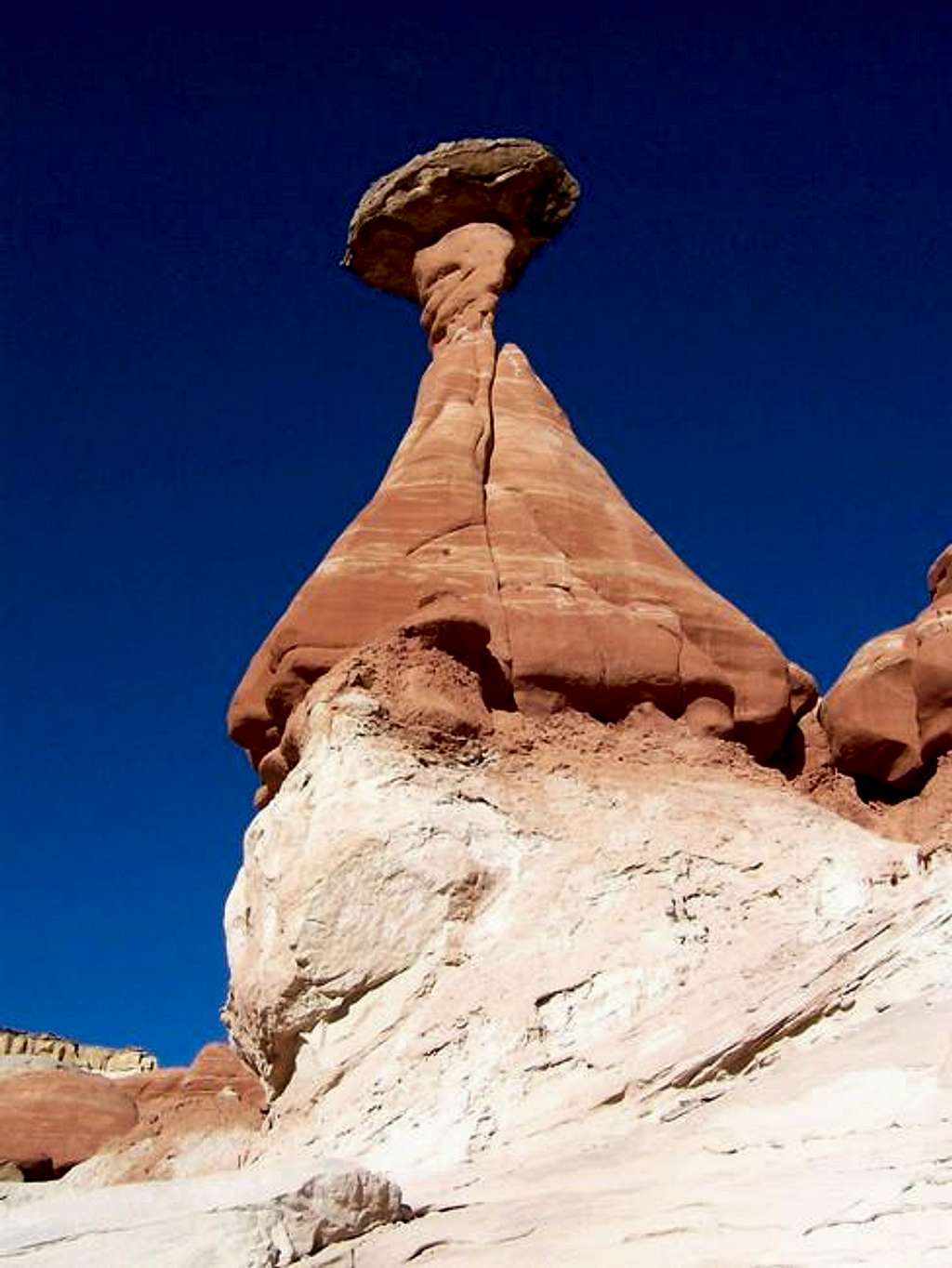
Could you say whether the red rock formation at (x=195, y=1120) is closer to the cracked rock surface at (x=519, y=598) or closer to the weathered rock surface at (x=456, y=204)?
the cracked rock surface at (x=519, y=598)

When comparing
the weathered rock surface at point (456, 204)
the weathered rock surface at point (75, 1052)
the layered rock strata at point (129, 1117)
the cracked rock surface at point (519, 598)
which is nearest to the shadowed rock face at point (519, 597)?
the cracked rock surface at point (519, 598)

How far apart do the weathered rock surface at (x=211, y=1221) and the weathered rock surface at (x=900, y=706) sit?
35.9ft

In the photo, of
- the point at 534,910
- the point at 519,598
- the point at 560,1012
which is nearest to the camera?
the point at 560,1012

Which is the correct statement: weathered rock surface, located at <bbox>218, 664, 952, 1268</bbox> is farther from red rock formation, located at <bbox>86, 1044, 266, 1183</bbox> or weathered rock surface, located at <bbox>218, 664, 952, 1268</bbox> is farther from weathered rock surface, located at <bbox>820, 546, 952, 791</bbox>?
red rock formation, located at <bbox>86, 1044, 266, 1183</bbox>

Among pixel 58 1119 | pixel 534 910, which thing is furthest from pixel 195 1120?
pixel 534 910

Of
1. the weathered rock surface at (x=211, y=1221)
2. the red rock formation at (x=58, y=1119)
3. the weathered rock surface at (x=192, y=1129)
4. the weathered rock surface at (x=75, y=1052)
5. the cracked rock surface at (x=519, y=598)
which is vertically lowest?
the weathered rock surface at (x=211, y=1221)

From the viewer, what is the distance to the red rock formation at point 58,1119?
24609 mm

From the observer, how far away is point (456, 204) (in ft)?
79.7

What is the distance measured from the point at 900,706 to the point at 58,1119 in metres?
16.2

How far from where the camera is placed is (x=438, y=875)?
13758mm

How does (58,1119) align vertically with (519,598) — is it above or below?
below

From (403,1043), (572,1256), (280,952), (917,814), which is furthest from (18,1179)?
(572,1256)

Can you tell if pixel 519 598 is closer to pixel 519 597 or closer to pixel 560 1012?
pixel 519 597

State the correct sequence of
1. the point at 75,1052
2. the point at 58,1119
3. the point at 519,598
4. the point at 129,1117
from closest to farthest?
the point at 519,598, the point at 58,1119, the point at 129,1117, the point at 75,1052
